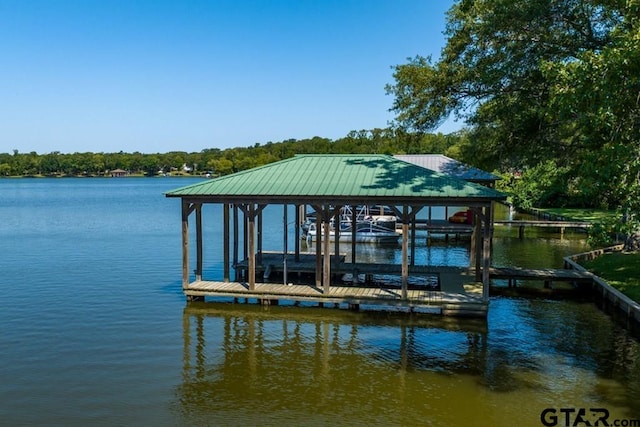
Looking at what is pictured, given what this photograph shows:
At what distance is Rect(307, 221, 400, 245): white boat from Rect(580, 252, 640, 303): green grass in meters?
12.5

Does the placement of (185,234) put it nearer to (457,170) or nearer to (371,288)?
(371,288)

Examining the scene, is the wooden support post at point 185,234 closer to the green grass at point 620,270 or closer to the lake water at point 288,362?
the lake water at point 288,362

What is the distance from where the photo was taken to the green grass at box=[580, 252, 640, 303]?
58.2ft

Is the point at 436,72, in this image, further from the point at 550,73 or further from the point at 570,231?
the point at 570,231

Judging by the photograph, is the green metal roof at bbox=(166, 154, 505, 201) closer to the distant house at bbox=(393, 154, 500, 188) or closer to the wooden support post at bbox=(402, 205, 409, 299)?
the wooden support post at bbox=(402, 205, 409, 299)

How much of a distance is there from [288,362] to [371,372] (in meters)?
2.09

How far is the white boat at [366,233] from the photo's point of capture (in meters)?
33.3

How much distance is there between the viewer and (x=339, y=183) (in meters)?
16.8

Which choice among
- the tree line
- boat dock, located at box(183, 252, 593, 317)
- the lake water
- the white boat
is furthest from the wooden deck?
the tree line

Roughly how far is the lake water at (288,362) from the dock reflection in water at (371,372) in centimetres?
5

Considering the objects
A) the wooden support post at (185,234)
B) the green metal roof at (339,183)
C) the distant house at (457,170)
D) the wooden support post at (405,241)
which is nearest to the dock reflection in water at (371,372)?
the wooden support post at (405,241)

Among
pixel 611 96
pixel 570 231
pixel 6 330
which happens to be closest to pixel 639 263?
pixel 611 96

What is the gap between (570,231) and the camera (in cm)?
3906

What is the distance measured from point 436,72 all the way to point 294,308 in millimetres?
10812
